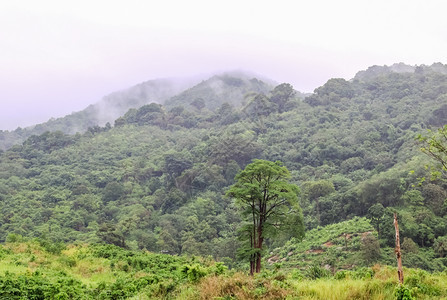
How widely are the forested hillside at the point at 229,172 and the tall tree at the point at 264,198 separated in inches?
208

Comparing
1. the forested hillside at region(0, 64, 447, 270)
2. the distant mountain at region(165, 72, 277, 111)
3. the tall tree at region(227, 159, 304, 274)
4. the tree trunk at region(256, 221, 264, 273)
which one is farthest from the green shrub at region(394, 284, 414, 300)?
the distant mountain at region(165, 72, 277, 111)

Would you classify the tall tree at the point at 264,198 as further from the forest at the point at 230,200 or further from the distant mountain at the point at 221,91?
the distant mountain at the point at 221,91

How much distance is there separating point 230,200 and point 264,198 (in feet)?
99.8

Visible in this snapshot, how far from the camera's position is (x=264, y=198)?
15.6 metres

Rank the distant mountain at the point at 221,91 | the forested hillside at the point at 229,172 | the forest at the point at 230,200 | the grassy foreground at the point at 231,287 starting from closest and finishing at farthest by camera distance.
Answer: the grassy foreground at the point at 231,287, the forest at the point at 230,200, the forested hillside at the point at 229,172, the distant mountain at the point at 221,91

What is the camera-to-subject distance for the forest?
28.1 ft

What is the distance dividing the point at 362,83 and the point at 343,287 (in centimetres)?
8856

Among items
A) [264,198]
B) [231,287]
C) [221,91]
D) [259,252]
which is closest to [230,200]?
[264,198]

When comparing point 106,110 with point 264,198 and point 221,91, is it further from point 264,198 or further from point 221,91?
point 264,198

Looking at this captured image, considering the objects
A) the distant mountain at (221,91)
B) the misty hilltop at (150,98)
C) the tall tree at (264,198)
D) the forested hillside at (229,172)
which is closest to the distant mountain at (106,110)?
the misty hilltop at (150,98)

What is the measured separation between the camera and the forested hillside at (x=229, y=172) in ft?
94.5

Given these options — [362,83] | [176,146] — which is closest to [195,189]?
[176,146]

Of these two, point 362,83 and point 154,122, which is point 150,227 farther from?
point 362,83

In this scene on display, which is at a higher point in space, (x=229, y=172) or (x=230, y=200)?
(x=229, y=172)
